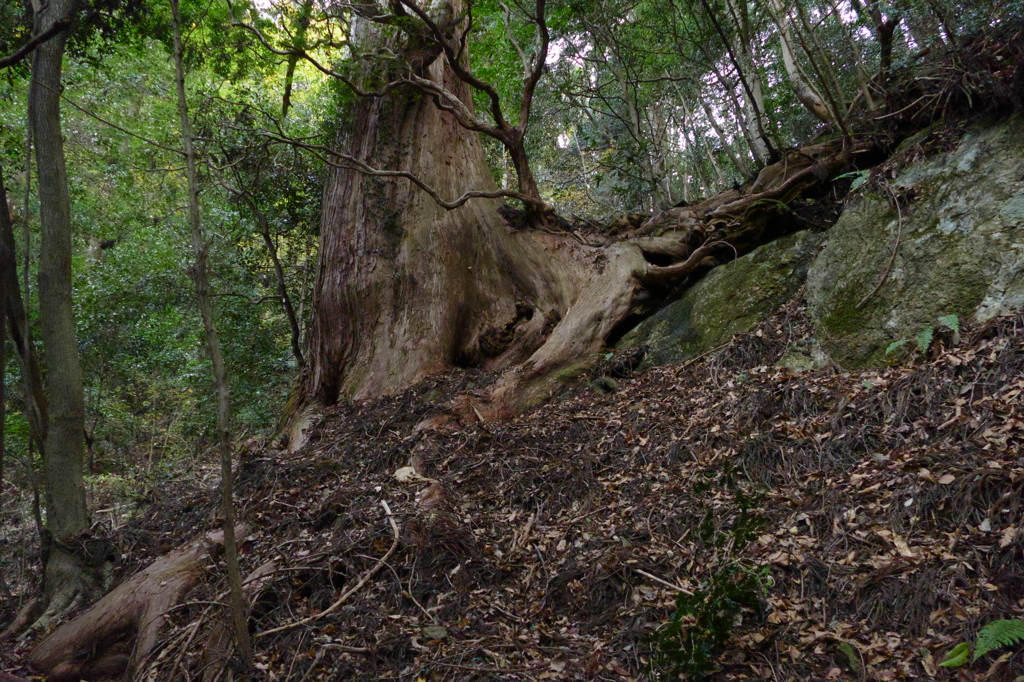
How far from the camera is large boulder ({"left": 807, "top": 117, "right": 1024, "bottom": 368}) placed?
13.3ft

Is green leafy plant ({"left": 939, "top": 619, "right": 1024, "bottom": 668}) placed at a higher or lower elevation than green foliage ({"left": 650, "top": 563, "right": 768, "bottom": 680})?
lower

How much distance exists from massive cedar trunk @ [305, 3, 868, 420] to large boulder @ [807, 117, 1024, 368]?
4.36 feet

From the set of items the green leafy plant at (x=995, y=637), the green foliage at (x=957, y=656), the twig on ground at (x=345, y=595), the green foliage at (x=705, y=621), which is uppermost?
the twig on ground at (x=345, y=595)

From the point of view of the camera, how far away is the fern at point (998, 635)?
2.07 meters

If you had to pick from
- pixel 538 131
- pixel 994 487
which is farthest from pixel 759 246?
pixel 538 131

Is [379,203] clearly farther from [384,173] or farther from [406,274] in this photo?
[384,173]

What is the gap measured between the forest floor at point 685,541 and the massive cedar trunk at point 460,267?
1793 millimetres

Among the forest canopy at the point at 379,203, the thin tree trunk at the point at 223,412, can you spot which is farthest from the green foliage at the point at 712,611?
the forest canopy at the point at 379,203

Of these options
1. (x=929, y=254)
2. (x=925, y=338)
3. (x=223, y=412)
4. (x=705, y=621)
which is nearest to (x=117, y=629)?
(x=223, y=412)

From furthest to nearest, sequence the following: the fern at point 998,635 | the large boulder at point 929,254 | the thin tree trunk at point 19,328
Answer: the thin tree trunk at point 19,328 < the large boulder at point 929,254 < the fern at point 998,635

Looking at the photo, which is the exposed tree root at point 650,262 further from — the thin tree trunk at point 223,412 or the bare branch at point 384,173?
the thin tree trunk at point 223,412

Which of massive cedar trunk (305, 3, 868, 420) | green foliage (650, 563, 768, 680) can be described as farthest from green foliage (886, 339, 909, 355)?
massive cedar trunk (305, 3, 868, 420)

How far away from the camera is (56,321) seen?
4836 mm

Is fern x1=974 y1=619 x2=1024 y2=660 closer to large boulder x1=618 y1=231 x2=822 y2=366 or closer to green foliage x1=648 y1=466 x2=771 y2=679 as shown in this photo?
green foliage x1=648 y1=466 x2=771 y2=679
